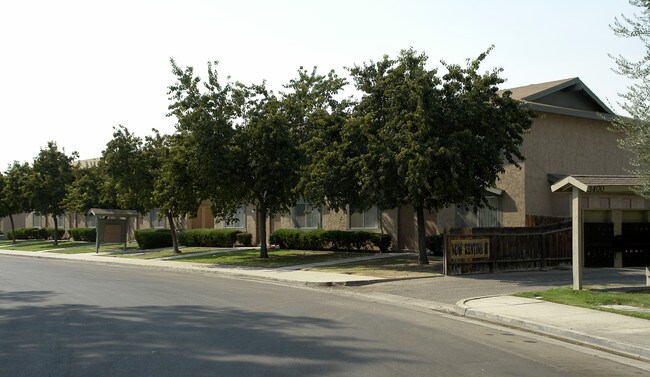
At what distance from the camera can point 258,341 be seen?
958cm

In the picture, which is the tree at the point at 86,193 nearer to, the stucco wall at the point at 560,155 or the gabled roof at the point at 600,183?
the stucco wall at the point at 560,155

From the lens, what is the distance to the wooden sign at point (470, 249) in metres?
20.8

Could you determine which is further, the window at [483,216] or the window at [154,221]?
the window at [154,221]

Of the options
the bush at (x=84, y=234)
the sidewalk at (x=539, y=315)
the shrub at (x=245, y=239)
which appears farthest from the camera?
the bush at (x=84, y=234)

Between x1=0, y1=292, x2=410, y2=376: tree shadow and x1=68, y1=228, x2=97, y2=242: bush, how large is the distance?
127 feet

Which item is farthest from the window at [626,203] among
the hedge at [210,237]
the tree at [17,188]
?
the tree at [17,188]

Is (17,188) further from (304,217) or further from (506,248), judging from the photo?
(506,248)

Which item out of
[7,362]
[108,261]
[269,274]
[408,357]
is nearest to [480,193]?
[269,274]

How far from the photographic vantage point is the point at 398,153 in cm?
2078

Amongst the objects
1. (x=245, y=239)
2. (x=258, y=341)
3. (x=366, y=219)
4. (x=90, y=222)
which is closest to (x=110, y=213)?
(x=245, y=239)

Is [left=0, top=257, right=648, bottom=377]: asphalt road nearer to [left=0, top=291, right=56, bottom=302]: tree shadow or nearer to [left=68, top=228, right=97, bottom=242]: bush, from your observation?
[left=0, top=291, right=56, bottom=302]: tree shadow

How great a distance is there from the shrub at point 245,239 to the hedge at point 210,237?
26 centimetres

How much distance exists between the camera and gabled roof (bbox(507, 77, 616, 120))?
27250mm

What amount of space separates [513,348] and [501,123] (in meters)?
12.5
